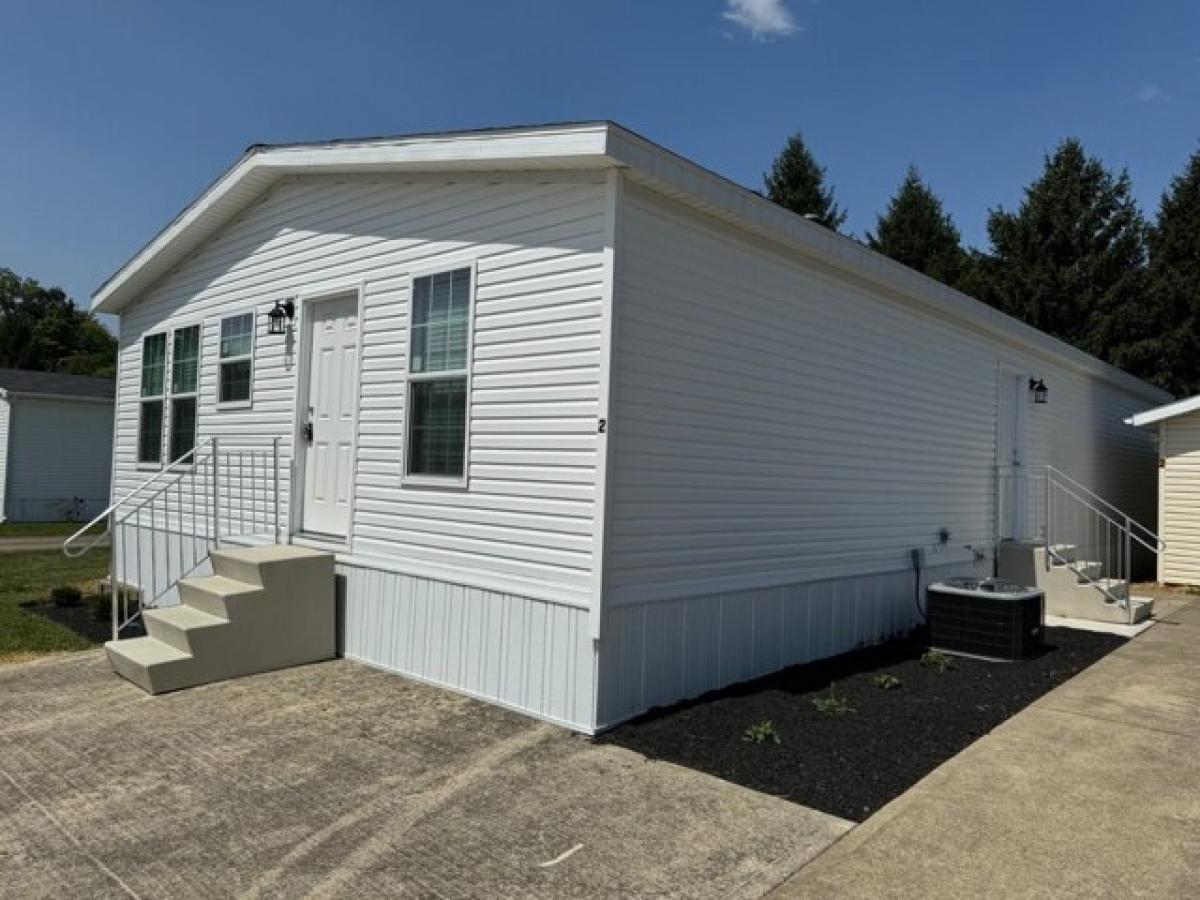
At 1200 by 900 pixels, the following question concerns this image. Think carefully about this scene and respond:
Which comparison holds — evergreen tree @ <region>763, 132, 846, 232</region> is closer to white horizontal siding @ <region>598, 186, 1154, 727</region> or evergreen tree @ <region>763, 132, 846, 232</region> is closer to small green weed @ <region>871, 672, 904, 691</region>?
white horizontal siding @ <region>598, 186, 1154, 727</region>

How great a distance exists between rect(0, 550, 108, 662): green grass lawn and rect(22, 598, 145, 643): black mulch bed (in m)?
0.08

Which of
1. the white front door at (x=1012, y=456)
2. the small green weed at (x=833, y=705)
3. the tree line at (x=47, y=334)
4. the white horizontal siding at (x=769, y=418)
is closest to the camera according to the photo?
the white horizontal siding at (x=769, y=418)

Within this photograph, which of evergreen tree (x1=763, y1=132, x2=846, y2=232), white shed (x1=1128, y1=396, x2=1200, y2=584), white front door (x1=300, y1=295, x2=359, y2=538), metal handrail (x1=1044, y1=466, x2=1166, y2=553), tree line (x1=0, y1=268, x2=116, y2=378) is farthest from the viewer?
tree line (x1=0, y1=268, x2=116, y2=378)

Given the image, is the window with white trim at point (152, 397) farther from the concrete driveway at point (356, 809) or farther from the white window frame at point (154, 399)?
the concrete driveway at point (356, 809)

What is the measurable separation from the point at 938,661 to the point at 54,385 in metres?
22.5

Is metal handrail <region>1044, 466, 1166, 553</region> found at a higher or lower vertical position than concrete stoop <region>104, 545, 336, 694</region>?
higher

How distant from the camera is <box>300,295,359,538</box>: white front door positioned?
662 centimetres

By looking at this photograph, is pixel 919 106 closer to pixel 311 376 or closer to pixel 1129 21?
pixel 1129 21

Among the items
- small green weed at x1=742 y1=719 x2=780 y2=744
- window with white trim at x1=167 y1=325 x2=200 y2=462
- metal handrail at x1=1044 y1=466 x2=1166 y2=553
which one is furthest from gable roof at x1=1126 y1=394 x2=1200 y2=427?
window with white trim at x1=167 y1=325 x2=200 y2=462

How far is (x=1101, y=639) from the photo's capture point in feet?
25.3

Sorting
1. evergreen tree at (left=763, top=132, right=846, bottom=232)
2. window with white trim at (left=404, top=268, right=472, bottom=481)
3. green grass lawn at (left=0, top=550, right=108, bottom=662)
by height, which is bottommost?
green grass lawn at (left=0, top=550, right=108, bottom=662)

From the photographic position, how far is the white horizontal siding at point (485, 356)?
4.91m

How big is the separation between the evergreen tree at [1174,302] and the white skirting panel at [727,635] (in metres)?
17.6

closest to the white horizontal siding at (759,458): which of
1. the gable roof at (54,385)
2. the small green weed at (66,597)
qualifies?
the small green weed at (66,597)
